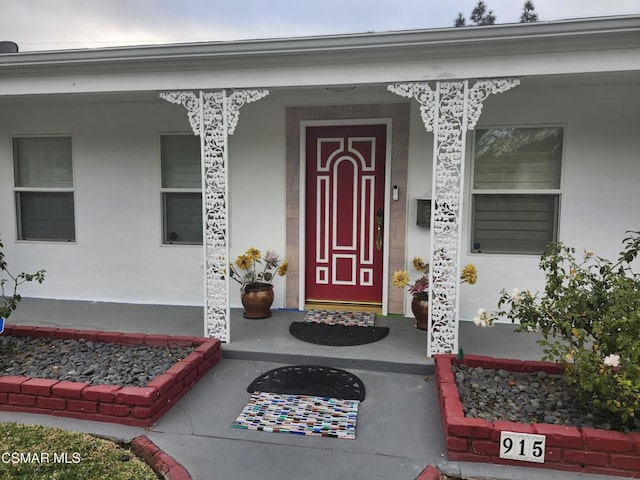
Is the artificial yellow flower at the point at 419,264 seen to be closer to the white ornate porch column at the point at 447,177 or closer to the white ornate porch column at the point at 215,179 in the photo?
the white ornate porch column at the point at 447,177

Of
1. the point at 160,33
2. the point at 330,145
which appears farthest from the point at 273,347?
the point at 160,33

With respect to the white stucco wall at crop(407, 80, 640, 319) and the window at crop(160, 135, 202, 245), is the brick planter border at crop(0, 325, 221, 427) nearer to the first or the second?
the window at crop(160, 135, 202, 245)

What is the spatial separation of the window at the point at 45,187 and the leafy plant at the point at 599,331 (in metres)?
5.28

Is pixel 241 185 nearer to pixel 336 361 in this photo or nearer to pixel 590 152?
pixel 336 361

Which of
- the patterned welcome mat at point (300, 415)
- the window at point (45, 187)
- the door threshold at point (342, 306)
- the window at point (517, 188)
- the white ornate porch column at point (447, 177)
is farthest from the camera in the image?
the window at point (45, 187)

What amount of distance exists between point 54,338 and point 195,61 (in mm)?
2783

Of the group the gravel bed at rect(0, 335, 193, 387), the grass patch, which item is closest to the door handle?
the gravel bed at rect(0, 335, 193, 387)

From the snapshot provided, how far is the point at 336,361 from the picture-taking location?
370cm

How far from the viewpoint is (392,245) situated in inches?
192

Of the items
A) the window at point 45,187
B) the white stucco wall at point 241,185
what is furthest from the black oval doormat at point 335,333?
the window at point 45,187

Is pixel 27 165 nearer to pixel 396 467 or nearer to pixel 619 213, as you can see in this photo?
pixel 396 467

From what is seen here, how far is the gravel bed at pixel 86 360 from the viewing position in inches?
127

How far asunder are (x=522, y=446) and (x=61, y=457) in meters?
2.57

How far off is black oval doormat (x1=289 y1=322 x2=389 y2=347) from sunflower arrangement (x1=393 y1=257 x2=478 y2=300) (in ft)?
1.61
